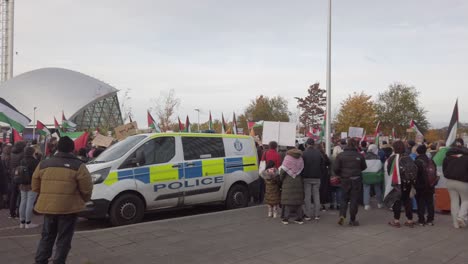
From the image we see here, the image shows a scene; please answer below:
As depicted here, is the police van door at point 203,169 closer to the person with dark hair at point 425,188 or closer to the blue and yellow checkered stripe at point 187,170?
the blue and yellow checkered stripe at point 187,170

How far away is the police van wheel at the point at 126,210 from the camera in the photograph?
26.5ft

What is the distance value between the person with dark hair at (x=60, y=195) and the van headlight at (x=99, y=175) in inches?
104

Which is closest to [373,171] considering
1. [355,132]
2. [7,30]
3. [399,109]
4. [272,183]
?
[272,183]

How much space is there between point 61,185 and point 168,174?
379cm

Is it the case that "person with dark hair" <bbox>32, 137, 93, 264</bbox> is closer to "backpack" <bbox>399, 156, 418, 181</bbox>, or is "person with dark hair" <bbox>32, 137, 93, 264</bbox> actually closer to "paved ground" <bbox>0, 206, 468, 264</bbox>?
"paved ground" <bbox>0, 206, 468, 264</bbox>

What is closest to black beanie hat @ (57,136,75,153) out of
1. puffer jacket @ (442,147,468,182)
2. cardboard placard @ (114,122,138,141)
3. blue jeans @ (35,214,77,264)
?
blue jeans @ (35,214,77,264)

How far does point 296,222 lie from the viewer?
8344mm

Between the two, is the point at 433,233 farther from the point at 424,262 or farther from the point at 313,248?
the point at 313,248

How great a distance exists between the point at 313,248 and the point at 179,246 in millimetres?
2183

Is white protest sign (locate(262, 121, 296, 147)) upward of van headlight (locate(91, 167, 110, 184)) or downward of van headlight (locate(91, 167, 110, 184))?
upward

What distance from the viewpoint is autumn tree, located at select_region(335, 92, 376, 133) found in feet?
161

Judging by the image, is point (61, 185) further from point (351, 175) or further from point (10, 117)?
point (10, 117)

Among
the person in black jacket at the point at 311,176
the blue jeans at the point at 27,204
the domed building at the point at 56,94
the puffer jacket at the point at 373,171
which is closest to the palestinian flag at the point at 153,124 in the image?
the blue jeans at the point at 27,204

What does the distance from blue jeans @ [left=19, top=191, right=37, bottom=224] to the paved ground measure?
1257mm
